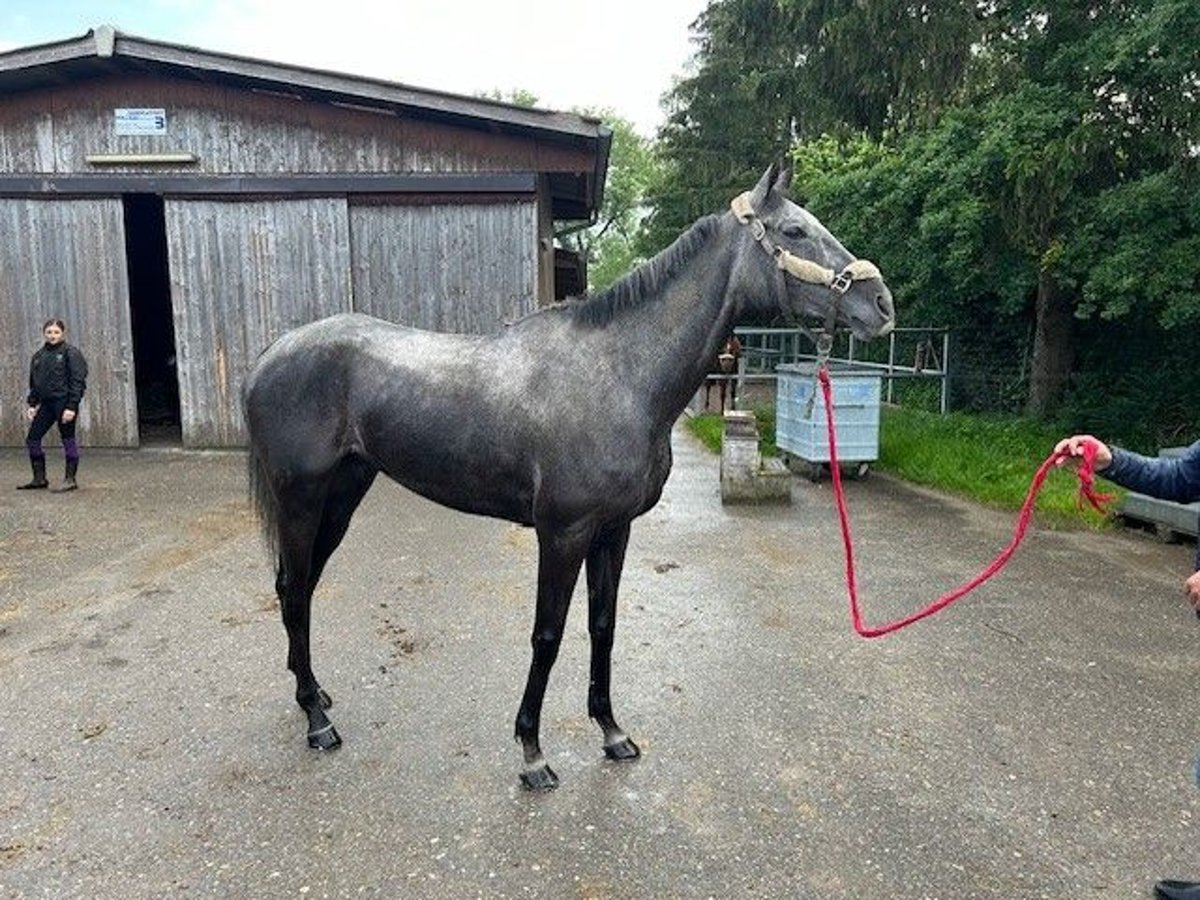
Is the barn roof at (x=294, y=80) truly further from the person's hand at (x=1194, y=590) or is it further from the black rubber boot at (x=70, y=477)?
the person's hand at (x=1194, y=590)

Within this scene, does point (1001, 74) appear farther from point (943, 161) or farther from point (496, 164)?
point (496, 164)

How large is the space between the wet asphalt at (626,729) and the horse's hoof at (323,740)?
0.05 m

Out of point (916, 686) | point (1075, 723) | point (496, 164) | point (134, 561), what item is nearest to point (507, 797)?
point (916, 686)

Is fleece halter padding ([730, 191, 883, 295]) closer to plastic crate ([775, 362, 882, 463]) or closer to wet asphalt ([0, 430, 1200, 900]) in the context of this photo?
wet asphalt ([0, 430, 1200, 900])

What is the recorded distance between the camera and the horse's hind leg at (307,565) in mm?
3301

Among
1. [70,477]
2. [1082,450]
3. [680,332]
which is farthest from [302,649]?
[70,477]

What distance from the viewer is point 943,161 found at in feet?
29.1

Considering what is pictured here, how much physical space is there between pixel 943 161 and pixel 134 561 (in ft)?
27.7

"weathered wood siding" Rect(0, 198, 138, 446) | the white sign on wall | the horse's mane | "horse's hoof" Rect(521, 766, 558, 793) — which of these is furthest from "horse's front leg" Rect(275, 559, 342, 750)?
the white sign on wall

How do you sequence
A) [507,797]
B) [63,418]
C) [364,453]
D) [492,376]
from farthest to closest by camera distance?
[63,418] → [364,453] → [492,376] → [507,797]

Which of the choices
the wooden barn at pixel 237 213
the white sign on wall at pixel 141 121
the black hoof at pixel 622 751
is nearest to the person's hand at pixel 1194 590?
the black hoof at pixel 622 751

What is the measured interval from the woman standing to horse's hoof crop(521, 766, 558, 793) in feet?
23.3

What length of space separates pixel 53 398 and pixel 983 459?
9331 mm

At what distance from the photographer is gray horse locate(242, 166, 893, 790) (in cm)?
290
